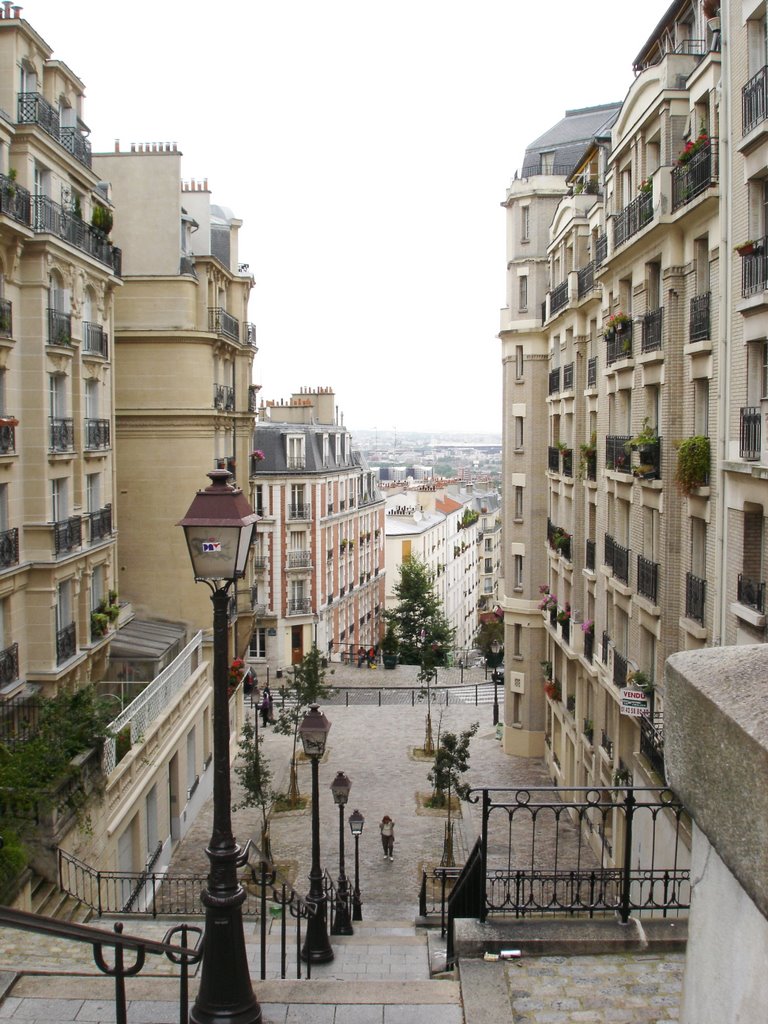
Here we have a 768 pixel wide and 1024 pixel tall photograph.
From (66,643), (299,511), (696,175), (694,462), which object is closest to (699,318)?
(696,175)

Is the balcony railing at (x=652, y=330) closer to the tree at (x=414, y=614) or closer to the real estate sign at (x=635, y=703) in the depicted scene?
the real estate sign at (x=635, y=703)

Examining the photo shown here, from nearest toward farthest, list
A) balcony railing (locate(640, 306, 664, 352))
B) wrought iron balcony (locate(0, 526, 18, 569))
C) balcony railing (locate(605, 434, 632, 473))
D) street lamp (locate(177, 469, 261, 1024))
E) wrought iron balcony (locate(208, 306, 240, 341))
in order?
street lamp (locate(177, 469, 261, 1024))
balcony railing (locate(640, 306, 664, 352))
wrought iron balcony (locate(0, 526, 18, 569))
balcony railing (locate(605, 434, 632, 473))
wrought iron balcony (locate(208, 306, 240, 341))

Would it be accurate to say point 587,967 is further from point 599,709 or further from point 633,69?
point 633,69

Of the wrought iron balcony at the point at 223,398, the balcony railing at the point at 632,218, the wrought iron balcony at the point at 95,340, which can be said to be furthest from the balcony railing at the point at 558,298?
the wrought iron balcony at the point at 95,340

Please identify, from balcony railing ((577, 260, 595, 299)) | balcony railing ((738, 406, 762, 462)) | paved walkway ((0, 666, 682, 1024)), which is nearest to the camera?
paved walkway ((0, 666, 682, 1024))

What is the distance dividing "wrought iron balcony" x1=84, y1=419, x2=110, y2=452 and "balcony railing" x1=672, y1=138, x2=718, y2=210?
1427cm

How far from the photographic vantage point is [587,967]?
26.3 ft

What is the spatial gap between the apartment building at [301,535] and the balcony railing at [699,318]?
35437 millimetres

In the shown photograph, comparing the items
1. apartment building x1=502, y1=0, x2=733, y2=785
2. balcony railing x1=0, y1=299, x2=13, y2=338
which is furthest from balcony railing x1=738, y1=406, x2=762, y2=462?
balcony railing x1=0, y1=299, x2=13, y2=338

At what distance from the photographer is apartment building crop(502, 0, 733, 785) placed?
17.5m

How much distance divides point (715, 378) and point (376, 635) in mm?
56544

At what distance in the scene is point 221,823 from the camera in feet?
26.9

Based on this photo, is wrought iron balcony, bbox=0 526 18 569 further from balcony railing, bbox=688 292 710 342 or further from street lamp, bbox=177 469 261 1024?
balcony railing, bbox=688 292 710 342

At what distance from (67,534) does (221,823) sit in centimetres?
1532
